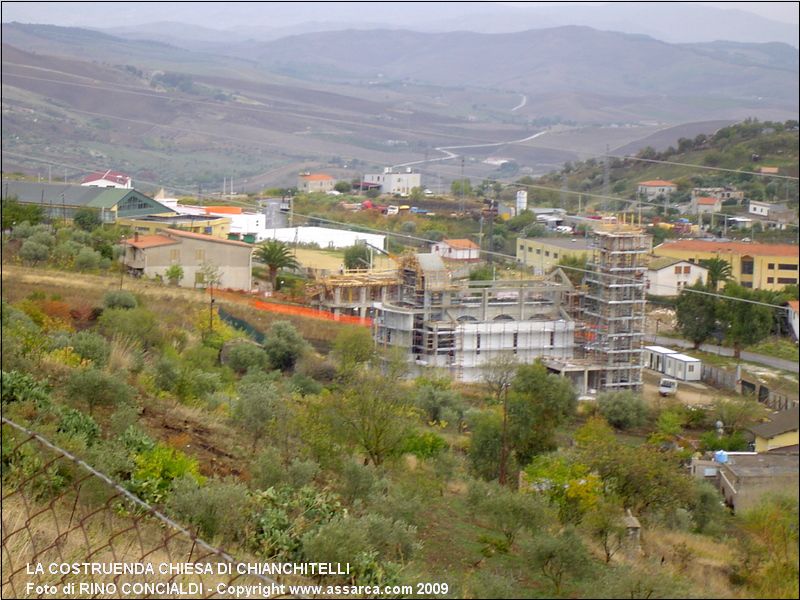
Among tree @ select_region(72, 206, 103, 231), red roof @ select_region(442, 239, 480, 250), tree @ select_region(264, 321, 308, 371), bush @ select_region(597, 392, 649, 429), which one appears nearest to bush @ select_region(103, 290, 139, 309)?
tree @ select_region(264, 321, 308, 371)

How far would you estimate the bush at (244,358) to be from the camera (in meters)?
7.83

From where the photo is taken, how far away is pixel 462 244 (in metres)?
13.3

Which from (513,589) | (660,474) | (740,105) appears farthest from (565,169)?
(513,589)

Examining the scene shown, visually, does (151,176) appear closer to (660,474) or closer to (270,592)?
(660,474)

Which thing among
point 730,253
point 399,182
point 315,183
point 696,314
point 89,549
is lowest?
point 696,314

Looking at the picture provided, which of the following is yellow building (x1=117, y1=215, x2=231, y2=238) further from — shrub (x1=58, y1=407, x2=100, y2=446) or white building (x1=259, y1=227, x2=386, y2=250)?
shrub (x1=58, y1=407, x2=100, y2=446)

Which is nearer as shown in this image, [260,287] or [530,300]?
[530,300]

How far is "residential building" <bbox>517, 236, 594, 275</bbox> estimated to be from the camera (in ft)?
37.1

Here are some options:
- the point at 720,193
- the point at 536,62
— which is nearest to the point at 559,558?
the point at 720,193

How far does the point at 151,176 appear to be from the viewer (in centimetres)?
1911

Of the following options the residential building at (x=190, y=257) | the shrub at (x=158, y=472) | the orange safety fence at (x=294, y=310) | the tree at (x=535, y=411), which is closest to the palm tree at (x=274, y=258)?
the residential building at (x=190, y=257)

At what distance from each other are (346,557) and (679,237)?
9332mm

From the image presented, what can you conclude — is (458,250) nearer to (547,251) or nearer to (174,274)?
(547,251)

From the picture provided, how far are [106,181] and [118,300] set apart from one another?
6608 mm
